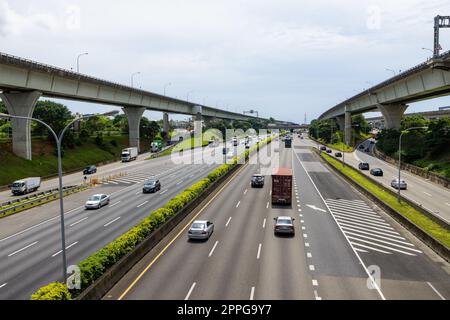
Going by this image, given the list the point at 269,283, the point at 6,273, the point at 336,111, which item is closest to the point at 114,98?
the point at 6,273

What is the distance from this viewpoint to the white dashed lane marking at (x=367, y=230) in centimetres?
2794

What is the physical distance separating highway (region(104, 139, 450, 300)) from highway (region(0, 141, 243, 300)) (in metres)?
5.26

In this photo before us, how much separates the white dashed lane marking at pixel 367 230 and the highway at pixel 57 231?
18.9m

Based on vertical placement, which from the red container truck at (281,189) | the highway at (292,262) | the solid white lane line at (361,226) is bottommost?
the highway at (292,262)

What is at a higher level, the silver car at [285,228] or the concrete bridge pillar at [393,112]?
the concrete bridge pillar at [393,112]

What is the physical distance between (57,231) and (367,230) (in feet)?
88.2

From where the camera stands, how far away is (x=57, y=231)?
1341 inches

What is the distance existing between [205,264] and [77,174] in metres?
55.0

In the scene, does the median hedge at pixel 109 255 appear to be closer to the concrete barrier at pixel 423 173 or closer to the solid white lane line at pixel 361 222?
the solid white lane line at pixel 361 222

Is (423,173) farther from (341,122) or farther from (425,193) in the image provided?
(341,122)

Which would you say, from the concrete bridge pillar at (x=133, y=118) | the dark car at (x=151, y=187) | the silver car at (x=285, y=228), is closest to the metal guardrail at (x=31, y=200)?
the dark car at (x=151, y=187)

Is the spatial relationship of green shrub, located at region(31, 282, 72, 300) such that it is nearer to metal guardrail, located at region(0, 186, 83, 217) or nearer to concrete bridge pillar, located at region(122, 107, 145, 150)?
metal guardrail, located at region(0, 186, 83, 217)

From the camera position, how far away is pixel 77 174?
237 feet
